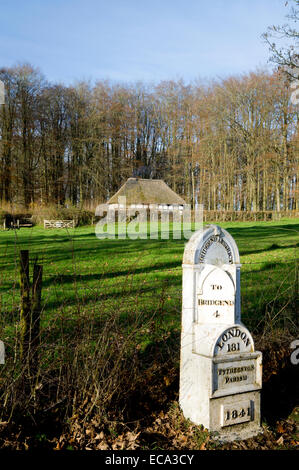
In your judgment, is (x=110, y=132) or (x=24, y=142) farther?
(x=110, y=132)

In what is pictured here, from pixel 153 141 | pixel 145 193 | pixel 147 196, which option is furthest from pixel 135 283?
pixel 153 141

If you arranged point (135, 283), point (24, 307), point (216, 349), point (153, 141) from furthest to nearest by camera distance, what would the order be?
point (153, 141), point (135, 283), point (24, 307), point (216, 349)

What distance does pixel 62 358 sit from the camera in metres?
3.58

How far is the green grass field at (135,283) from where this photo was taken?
456cm

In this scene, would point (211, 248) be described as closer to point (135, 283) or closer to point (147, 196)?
point (135, 283)

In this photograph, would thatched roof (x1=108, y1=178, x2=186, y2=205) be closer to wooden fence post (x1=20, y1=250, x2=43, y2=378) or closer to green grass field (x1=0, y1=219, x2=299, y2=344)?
green grass field (x1=0, y1=219, x2=299, y2=344)

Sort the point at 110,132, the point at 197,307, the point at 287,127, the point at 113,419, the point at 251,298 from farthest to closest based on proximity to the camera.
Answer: the point at 110,132
the point at 287,127
the point at 251,298
the point at 197,307
the point at 113,419

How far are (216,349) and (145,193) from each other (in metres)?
35.0

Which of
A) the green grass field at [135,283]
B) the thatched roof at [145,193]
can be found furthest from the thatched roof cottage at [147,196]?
the green grass field at [135,283]

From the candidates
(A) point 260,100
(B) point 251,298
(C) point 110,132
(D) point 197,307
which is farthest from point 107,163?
A: (D) point 197,307

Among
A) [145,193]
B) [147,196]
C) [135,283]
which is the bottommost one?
[135,283]

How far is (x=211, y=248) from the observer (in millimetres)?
3812
